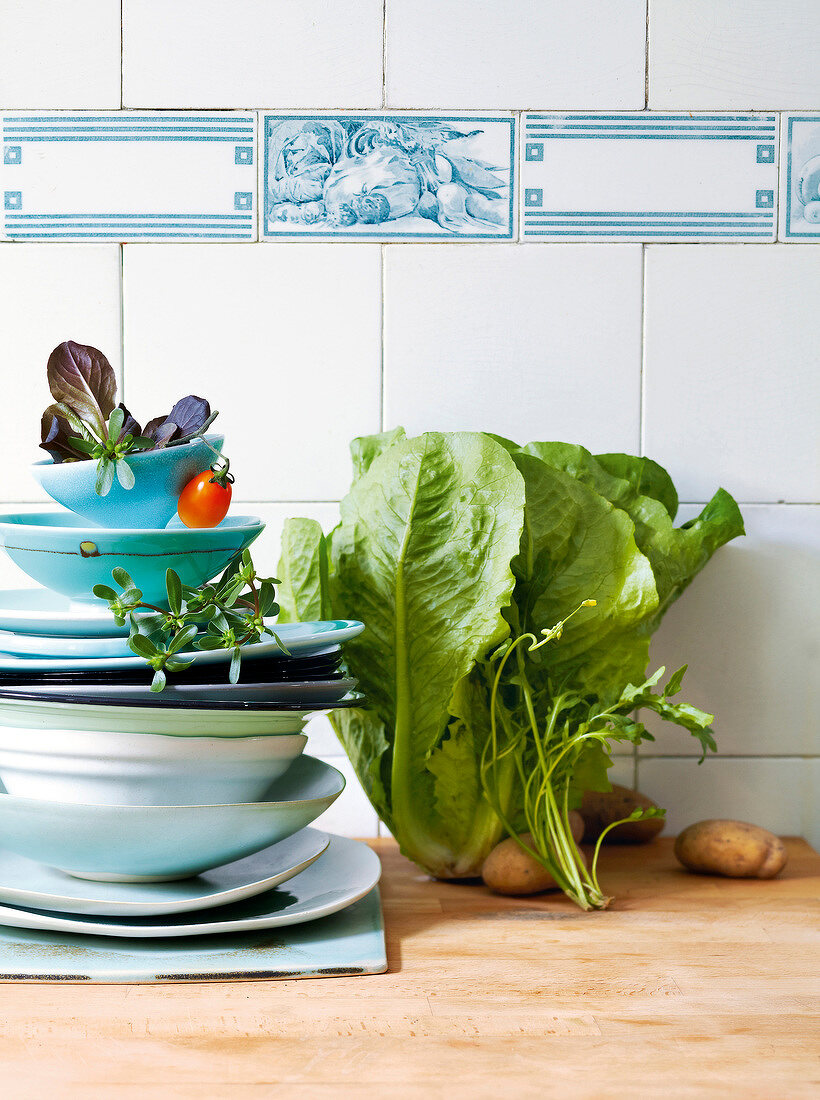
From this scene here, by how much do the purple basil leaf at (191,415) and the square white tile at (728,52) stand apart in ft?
2.07

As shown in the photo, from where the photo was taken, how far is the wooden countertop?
0.54 meters

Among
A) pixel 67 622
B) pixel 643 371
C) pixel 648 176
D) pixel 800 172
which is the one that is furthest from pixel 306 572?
pixel 800 172

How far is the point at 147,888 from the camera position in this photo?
723mm

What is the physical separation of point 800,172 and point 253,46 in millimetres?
604

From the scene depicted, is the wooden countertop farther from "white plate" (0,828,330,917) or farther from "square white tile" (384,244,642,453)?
"square white tile" (384,244,642,453)

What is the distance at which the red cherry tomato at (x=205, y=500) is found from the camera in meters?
0.72

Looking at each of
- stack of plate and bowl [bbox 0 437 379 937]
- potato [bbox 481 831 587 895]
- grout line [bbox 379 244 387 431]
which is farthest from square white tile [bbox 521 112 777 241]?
potato [bbox 481 831 587 895]

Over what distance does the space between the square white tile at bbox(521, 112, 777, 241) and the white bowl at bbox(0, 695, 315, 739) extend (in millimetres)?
634

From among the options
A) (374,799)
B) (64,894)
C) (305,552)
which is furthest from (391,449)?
(64,894)

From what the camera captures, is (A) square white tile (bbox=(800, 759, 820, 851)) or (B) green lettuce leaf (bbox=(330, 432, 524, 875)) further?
(A) square white tile (bbox=(800, 759, 820, 851))

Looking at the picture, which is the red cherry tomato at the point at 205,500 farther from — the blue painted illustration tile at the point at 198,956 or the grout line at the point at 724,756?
the grout line at the point at 724,756

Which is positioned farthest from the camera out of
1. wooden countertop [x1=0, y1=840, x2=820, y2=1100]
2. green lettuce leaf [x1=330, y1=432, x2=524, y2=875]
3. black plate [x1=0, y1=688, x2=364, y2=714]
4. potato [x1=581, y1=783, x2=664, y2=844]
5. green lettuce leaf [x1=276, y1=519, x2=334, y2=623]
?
potato [x1=581, y1=783, x2=664, y2=844]

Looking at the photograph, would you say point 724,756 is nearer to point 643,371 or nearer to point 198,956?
point 643,371

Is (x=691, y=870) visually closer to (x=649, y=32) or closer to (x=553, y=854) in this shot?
(x=553, y=854)
